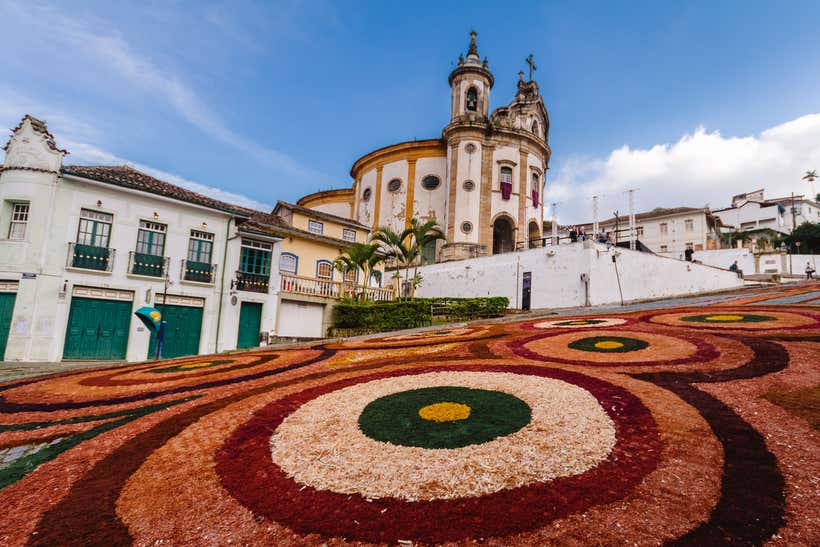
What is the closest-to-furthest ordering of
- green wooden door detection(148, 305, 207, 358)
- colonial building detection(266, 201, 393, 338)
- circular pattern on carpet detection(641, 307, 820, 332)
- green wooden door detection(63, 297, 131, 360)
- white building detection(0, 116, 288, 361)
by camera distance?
circular pattern on carpet detection(641, 307, 820, 332), white building detection(0, 116, 288, 361), green wooden door detection(63, 297, 131, 360), green wooden door detection(148, 305, 207, 358), colonial building detection(266, 201, 393, 338)

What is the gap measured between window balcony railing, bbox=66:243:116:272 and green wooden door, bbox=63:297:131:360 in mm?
1424

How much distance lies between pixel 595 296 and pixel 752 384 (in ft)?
62.7

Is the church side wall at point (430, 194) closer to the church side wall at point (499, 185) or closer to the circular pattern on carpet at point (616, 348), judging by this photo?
the church side wall at point (499, 185)

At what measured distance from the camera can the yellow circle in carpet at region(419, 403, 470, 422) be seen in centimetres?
Result: 588

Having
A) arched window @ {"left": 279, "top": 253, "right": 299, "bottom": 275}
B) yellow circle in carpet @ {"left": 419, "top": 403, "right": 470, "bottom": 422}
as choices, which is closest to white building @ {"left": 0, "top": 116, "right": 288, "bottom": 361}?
arched window @ {"left": 279, "top": 253, "right": 299, "bottom": 275}

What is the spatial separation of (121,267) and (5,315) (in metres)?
4.34

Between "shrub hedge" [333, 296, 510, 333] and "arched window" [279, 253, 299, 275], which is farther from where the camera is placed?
"arched window" [279, 253, 299, 275]

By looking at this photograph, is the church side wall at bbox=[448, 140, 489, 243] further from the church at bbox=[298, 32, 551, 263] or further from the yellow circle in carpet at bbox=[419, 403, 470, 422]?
the yellow circle in carpet at bbox=[419, 403, 470, 422]

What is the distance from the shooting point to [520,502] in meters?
3.80

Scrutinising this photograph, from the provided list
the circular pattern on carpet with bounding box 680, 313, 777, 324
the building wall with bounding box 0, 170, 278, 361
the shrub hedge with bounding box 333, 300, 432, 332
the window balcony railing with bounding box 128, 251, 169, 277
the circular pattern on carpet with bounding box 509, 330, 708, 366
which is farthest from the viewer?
the shrub hedge with bounding box 333, 300, 432, 332

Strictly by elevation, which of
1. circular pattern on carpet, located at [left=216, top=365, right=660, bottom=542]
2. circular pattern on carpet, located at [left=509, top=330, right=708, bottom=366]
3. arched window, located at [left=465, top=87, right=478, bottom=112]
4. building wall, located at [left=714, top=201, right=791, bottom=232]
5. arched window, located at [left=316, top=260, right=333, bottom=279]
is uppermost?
arched window, located at [left=465, top=87, right=478, bottom=112]

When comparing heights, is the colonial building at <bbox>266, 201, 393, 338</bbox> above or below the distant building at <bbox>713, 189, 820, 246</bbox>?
below

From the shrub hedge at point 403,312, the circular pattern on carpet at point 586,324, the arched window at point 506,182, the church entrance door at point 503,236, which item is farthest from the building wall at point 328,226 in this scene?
the circular pattern on carpet at point 586,324

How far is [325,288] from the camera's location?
2530cm
